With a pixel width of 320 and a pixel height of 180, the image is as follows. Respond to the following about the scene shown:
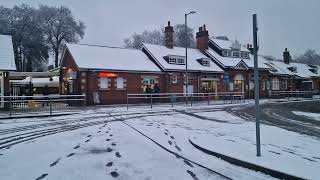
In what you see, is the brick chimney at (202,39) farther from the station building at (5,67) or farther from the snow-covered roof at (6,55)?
the station building at (5,67)

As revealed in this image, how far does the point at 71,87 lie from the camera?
33969 mm

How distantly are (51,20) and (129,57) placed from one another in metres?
28.9

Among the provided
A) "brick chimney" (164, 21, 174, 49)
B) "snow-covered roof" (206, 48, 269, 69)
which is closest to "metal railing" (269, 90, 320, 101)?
"snow-covered roof" (206, 48, 269, 69)

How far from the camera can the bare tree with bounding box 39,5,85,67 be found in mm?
58000

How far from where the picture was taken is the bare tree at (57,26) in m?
58.0

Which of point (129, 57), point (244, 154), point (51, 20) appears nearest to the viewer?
point (244, 154)

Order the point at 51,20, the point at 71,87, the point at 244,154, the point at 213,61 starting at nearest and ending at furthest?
the point at 244,154, the point at 71,87, the point at 213,61, the point at 51,20

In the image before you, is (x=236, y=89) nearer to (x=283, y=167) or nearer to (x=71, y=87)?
(x=71, y=87)

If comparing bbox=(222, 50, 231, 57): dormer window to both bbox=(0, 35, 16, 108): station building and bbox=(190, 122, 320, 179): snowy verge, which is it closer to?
bbox=(0, 35, 16, 108): station building

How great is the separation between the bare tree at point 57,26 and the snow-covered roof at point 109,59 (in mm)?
24455

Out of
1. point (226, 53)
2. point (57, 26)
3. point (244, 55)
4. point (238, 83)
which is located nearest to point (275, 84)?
point (244, 55)

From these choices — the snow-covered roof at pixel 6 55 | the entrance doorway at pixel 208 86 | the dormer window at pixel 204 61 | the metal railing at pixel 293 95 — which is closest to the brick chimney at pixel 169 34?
the dormer window at pixel 204 61

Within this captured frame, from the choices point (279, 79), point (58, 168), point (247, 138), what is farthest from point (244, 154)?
point (279, 79)

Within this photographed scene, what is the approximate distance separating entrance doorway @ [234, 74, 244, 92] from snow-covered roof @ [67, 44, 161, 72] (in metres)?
13.9
